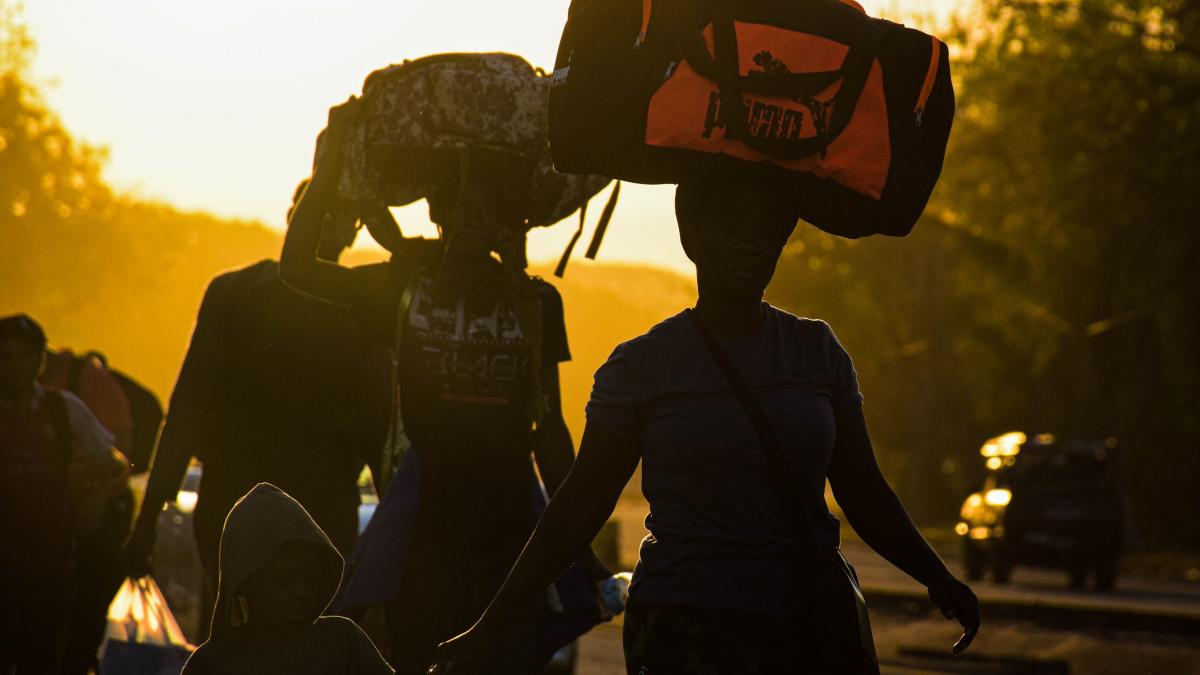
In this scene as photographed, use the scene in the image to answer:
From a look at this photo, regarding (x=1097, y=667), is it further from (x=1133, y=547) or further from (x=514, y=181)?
(x=1133, y=547)

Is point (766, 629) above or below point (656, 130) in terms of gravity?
below

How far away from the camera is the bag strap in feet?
13.9

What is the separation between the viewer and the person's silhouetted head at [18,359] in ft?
27.6

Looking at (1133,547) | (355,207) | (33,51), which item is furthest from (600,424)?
(33,51)

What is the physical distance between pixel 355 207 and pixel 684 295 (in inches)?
2756

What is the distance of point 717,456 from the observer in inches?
168

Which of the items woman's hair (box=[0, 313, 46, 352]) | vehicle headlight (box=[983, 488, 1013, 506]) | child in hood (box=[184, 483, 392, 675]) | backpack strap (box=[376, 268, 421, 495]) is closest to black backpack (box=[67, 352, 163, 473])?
woman's hair (box=[0, 313, 46, 352])

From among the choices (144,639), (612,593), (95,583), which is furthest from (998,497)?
(612,593)

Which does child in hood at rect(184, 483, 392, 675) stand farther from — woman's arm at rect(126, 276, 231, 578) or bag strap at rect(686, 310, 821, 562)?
woman's arm at rect(126, 276, 231, 578)

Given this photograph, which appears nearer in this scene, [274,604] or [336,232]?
[274,604]

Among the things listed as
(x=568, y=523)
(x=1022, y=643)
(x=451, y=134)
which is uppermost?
(x=451, y=134)

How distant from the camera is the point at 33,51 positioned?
2854 inches

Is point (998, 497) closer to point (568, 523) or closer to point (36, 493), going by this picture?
point (36, 493)

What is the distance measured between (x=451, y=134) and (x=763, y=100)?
1.89 meters
